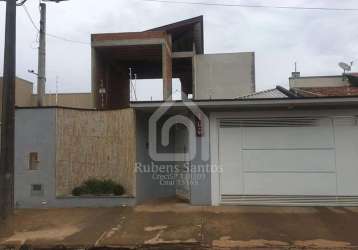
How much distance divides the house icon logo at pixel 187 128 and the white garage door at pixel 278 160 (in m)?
0.52

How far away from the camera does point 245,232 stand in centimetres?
933

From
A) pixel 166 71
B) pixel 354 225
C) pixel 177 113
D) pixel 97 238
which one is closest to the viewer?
pixel 97 238

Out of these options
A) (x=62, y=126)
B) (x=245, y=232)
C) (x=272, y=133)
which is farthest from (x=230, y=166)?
(x=62, y=126)

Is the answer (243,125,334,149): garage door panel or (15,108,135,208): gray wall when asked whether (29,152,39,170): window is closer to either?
(15,108,135,208): gray wall

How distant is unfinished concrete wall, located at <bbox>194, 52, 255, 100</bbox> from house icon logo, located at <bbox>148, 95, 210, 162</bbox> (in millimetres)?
11103

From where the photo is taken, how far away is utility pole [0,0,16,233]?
10219 millimetres

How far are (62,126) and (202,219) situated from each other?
507 centimetres

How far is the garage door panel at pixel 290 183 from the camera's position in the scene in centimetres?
1256

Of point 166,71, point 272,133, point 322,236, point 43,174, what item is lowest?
point 322,236

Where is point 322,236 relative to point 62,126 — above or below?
below

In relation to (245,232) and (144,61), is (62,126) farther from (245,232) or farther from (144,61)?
(144,61)

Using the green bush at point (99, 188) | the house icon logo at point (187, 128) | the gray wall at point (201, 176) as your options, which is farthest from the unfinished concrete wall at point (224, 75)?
the green bush at point (99, 188)

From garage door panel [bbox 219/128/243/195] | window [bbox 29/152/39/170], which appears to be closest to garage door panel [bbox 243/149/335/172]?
garage door panel [bbox 219/128/243/195]

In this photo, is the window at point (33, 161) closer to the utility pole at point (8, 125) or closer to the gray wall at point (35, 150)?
the gray wall at point (35, 150)
